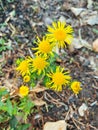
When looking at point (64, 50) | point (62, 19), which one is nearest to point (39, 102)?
point (64, 50)

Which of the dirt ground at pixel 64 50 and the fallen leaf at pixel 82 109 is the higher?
the dirt ground at pixel 64 50

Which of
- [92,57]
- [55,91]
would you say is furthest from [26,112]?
[92,57]

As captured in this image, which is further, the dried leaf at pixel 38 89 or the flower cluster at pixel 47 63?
the dried leaf at pixel 38 89

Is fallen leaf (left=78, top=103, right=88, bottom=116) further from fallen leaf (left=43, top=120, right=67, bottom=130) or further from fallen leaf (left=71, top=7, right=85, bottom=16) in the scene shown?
fallen leaf (left=71, top=7, right=85, bottom=16)

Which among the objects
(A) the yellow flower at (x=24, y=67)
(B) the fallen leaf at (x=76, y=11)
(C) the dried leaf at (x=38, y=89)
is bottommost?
(C) the dried leaf at (x=38, y=89)

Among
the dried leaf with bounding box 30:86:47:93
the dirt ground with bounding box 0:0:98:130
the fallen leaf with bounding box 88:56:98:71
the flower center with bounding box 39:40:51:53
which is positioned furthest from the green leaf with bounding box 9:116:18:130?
the fallen leaf with bounding box 88:56:98:71

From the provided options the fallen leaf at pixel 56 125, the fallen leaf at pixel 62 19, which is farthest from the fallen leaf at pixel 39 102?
the fallen leaf at pixel 62 19

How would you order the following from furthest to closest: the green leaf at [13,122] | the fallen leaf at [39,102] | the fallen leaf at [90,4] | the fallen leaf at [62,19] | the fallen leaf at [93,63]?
the fallen leaf at [90,4] → the fallen leaf at [62,19] → the fallen leaf at [93,63] → the fallen leaf at [39,102] → the green leaf at [13,122]

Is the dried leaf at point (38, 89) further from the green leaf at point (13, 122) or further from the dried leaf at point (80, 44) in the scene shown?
the dried leaf at point (80, 44)

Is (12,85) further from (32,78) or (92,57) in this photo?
(92,57)
